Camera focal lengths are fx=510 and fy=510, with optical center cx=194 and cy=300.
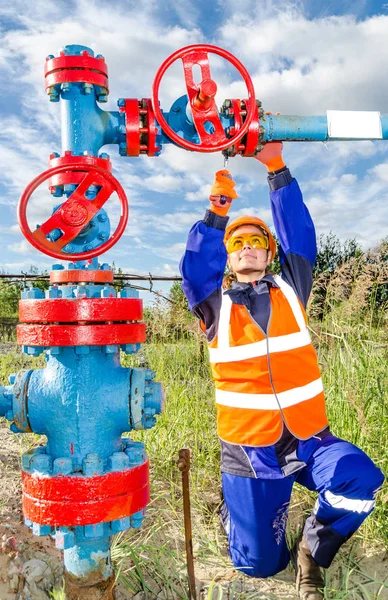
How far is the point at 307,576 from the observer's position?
6.39 ft

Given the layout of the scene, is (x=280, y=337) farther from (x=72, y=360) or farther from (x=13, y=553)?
(x=13, y=553)

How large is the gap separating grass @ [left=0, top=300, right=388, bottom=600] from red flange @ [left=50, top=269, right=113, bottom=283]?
908mm

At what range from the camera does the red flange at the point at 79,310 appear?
4.25ft

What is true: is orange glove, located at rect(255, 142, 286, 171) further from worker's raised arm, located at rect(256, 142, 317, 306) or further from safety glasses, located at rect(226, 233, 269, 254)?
safety glasses, located at rect(226, 233, 269, 254)

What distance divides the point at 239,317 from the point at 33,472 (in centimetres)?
107

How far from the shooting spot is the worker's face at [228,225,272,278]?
2242mm

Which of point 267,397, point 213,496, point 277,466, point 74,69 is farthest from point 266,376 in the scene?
point 74,69

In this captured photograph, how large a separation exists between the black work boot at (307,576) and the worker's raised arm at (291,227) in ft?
3.37

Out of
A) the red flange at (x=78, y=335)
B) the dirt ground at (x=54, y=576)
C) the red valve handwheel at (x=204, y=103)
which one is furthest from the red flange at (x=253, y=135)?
the dirt ground at (x=54, y=576)

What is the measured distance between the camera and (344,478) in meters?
1.87

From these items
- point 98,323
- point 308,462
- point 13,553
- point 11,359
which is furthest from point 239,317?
point 11,359

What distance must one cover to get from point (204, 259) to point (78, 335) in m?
0.89

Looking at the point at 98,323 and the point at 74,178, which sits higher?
the point at 74,178

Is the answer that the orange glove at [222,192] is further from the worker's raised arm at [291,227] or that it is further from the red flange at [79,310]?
the red flange at [79,310]
